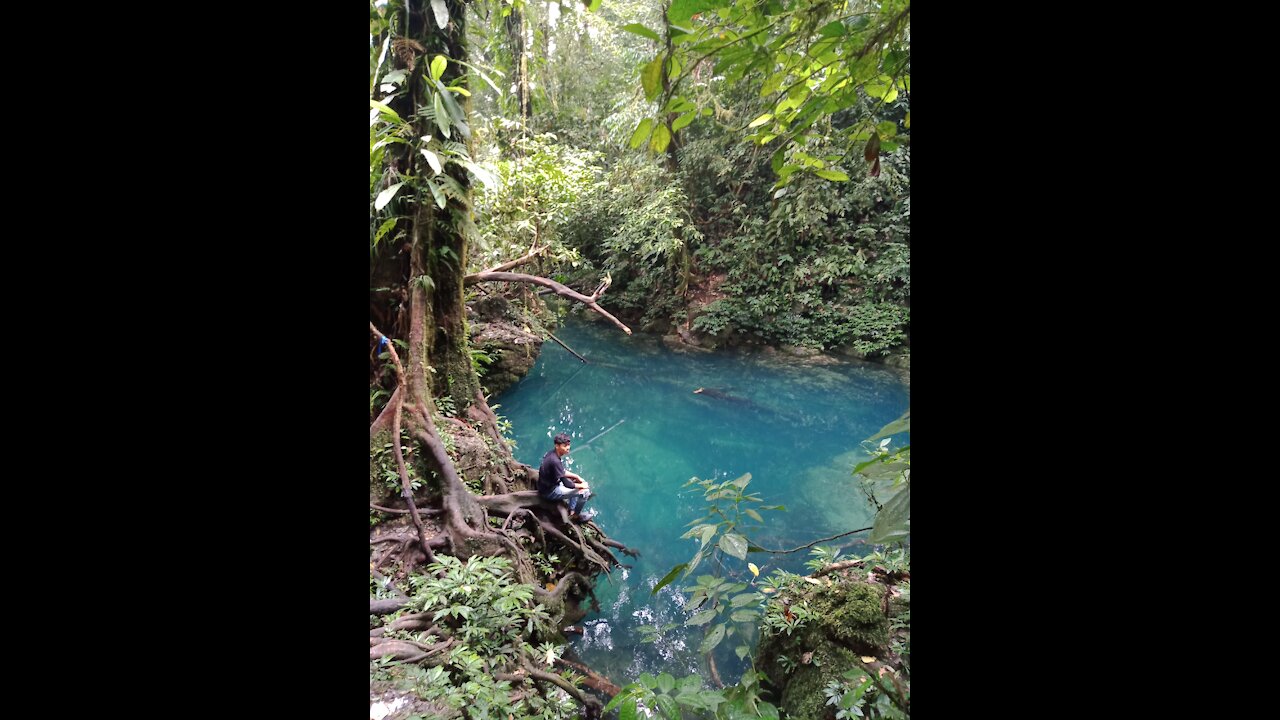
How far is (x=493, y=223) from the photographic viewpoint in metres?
5.84

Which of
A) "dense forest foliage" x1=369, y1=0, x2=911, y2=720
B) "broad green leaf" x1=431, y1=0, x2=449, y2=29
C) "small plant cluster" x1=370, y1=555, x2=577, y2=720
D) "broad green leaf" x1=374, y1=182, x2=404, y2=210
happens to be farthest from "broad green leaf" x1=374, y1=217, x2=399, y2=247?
"small plant cluster" x1=370, y1=555, x2=577, y2=720

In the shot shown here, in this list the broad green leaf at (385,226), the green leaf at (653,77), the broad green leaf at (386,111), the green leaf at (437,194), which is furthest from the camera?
the broad green leaf at (385,226)

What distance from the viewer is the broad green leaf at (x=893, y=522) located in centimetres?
105

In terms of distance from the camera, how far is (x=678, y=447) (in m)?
7.71

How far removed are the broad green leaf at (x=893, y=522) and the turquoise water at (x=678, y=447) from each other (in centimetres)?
124

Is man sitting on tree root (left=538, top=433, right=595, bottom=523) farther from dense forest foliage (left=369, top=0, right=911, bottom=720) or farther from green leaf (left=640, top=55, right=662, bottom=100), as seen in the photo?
green leaf (left=640, top=55, right=662, bottom=100)

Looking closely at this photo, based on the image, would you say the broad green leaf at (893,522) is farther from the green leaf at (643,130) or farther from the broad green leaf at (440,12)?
the broad green leaf at (440,12)

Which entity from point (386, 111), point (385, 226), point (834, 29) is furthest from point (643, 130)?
point (385, 226)

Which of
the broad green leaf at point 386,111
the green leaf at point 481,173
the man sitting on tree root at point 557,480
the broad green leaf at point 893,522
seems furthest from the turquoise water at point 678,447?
the broad green leaf at point 386,111

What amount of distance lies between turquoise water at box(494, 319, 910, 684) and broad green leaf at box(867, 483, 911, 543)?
124cm

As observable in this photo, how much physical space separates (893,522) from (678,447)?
6.71m

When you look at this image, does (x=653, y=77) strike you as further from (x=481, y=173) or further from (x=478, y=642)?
(x=481, y=173)
